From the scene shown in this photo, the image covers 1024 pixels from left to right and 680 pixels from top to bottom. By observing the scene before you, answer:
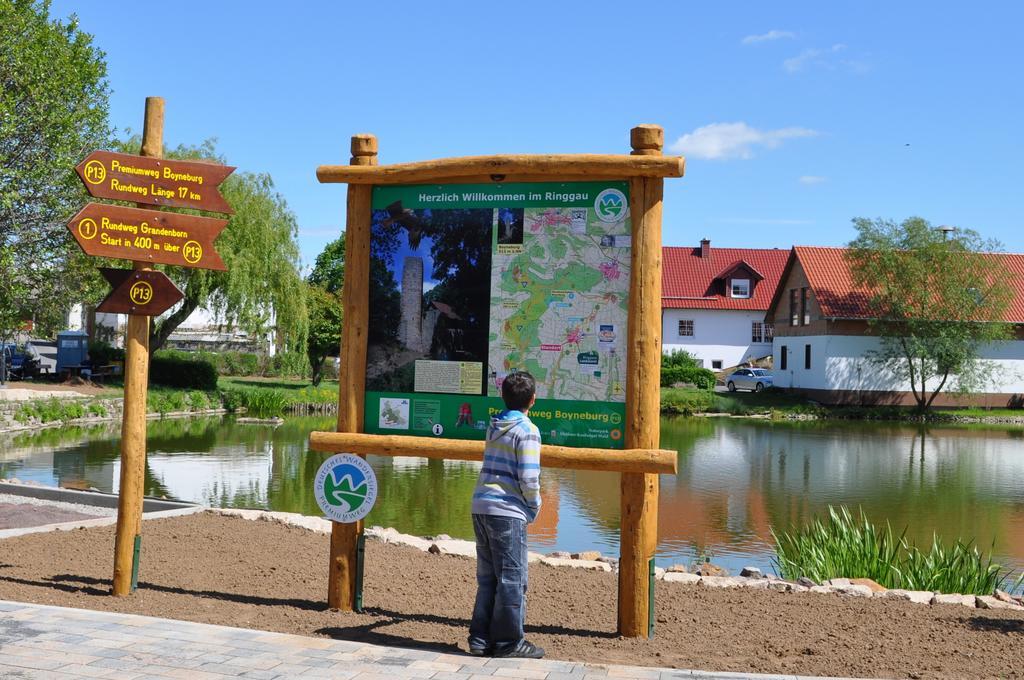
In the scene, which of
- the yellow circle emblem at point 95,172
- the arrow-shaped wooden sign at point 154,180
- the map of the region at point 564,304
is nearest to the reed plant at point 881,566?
the map of the region at point 564,304

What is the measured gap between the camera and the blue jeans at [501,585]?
19.4 feet

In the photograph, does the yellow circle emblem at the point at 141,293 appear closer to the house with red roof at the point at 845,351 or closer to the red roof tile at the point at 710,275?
the house with red roof at the point at 845,351

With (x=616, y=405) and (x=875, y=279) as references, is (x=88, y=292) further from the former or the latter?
(x=875, y=279)

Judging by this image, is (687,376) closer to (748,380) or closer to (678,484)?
(748,380)

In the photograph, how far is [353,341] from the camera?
7.44 meters

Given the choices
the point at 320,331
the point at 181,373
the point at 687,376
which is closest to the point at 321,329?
the point at 320,331

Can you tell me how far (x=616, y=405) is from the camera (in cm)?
682

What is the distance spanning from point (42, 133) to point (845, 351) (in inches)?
1440

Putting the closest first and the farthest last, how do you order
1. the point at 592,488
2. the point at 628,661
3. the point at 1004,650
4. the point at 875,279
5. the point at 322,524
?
the point at 628,661, the point at 1004,650, the point at 322,524, the point at 592,488, the point at 875,279

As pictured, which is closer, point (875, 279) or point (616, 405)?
point (616, 405)

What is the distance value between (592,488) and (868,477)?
6799 millimetres

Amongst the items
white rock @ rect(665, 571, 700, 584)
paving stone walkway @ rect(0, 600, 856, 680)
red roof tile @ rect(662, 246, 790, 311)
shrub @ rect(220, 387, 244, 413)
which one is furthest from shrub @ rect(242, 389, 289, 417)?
paving stone walkway @ rect(0, 600, 856, 680)

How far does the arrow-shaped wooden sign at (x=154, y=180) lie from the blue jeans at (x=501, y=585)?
Answer: 3.54 meters

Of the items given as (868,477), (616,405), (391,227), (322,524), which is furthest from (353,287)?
(868,477)
